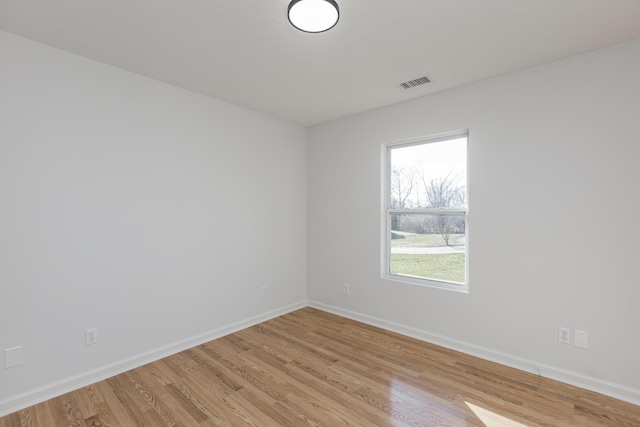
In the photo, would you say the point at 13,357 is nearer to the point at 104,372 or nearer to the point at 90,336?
the point at 90,336

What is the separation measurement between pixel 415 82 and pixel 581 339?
2541mm

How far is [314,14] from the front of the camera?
182cm

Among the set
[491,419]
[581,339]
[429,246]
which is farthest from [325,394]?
[581,339]

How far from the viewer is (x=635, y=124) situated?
2.24 metres

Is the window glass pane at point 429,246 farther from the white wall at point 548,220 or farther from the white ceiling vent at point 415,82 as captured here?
the white ceiling vent at point 415,82

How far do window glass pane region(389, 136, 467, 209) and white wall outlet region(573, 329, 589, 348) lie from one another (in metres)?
1.37

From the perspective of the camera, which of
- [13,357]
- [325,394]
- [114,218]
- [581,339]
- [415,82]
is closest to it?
[13,357]

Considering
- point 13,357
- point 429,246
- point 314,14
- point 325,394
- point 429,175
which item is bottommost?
point 325,394

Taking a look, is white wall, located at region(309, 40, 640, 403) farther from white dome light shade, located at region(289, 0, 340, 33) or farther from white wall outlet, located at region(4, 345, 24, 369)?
white wall outlet, located at region(4, 345, 24, 369)

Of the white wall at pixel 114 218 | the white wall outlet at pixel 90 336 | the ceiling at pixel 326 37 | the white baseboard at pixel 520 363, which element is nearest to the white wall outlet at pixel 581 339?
the white baseboard at pixel 520 363

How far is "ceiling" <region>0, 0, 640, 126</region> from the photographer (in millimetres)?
1900

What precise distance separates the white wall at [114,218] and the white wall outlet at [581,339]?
3060 mm

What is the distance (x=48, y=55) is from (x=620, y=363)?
477 centimetres

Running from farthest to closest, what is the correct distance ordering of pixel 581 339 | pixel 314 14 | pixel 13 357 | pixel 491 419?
pixel 581 339 < pixel 13 357 < pixel 491 419 < pixel 314 14
